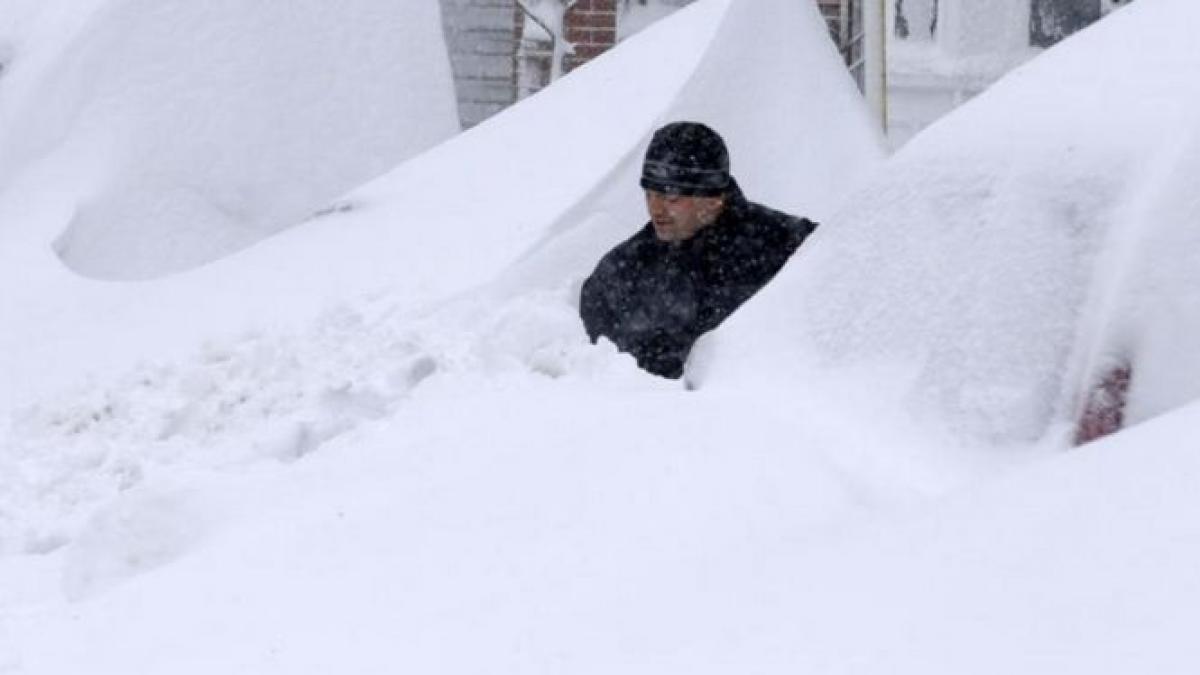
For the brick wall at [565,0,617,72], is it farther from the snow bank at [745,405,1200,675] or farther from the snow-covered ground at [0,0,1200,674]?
the snow bank at [745,405,1200,675]

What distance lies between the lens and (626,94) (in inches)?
267

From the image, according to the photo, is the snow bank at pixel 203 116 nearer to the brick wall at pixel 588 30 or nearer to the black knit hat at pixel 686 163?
the black knit hat at pixel 686 163

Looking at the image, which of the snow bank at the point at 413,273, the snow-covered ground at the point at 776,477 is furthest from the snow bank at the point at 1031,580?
the snow bank at the point at 413,273

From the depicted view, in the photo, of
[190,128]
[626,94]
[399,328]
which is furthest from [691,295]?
[190,128]

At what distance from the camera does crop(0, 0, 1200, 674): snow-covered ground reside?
2.75 metres

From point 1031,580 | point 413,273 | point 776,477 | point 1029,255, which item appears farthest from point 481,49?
point 1031,580

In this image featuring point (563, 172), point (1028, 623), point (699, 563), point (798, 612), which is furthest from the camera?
point (563, 172)

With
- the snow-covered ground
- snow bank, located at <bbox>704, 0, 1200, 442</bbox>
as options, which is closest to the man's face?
the snow-covered ground

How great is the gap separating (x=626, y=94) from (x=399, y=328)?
125 centimetres

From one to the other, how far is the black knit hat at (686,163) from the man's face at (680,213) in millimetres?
18

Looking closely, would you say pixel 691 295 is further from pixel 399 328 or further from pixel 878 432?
pixel 878 432

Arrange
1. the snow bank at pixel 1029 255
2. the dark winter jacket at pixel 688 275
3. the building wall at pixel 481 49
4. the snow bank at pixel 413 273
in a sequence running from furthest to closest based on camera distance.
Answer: the building wall at pixel 481 49 < the dark winter jacket at pixel 688 275 < the snow bank at pixel 413 273 < the snow bank at pixel 1029 255

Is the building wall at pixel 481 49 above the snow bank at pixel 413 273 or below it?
below

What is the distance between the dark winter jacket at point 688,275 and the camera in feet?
18.6
